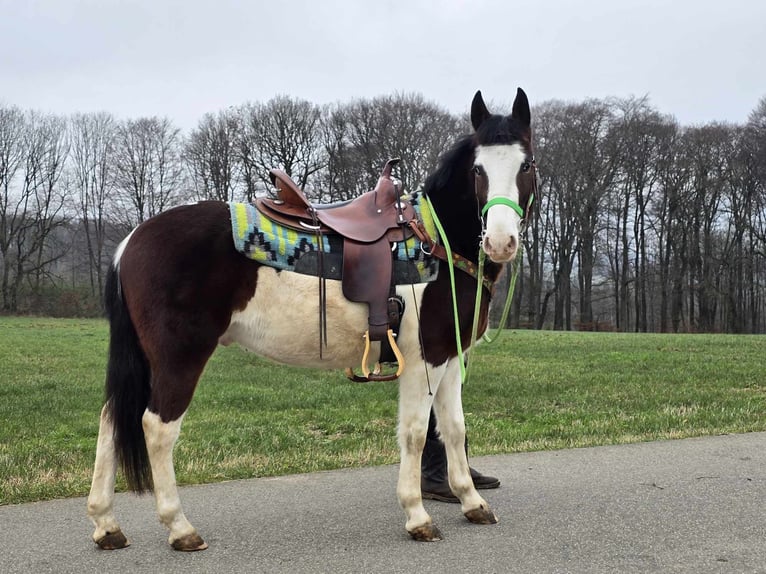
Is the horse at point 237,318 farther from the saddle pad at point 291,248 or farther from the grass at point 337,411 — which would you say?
the grass at point 337,411

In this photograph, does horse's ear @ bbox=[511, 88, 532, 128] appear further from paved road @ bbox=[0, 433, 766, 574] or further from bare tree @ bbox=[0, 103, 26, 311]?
bare tree @ bbox=[0, 103, 26, 311]

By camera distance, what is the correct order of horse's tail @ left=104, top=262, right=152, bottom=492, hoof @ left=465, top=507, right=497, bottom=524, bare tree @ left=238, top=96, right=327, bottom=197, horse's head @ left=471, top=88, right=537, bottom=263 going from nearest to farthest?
1. horse's head @ left=471, top=88, right=537, bottom=263
2. horse's tail @ left=104, top=262, right=152, bottom=492
3. hoof @ left=465, top=507, right=497, bottom=524
4. bare tree @ left=238, top=96, right=327, bottom=197

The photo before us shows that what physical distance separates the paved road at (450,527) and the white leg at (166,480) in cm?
9

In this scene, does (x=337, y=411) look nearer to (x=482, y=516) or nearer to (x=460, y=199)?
(x=482, y=516)

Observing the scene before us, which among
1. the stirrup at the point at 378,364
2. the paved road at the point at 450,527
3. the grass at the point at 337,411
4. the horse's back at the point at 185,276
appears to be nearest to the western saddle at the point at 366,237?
the stirrup at the point at 378,364

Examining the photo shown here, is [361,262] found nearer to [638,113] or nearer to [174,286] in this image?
[174,286]

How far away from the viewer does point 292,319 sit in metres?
3.86

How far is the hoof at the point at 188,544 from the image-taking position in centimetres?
365

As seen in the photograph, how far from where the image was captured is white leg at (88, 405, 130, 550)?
12.1 ft

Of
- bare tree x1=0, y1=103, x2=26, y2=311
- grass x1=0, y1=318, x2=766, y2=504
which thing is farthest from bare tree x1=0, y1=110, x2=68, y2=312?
grass x1=0, y1=318, x2=766, y2=504

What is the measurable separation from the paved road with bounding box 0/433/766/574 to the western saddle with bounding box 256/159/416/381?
990 mm

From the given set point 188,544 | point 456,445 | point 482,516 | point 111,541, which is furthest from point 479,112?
point 111,541

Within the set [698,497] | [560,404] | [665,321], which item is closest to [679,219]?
[665,321]

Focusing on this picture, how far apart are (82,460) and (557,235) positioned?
42590 mm
